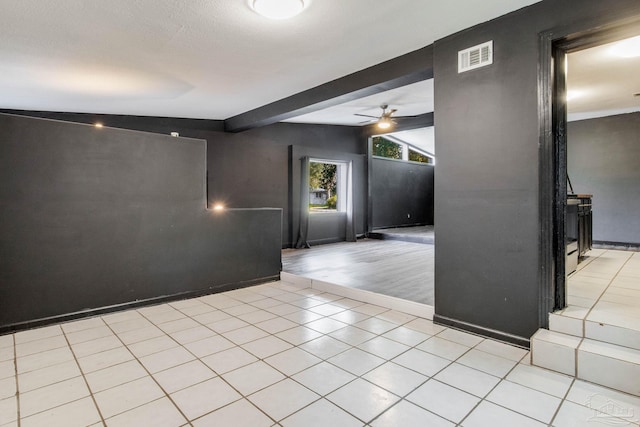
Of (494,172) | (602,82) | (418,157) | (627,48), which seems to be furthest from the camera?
(418,157)

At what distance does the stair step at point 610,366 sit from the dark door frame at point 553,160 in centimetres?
36

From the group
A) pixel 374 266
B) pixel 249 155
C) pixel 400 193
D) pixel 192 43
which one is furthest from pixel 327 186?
pixel 192 43

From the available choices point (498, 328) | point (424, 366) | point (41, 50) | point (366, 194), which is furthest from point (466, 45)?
point (366, 194)

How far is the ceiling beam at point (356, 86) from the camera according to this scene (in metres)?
3.42

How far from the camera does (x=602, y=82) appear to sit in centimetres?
464

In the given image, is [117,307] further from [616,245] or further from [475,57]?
[616,245]

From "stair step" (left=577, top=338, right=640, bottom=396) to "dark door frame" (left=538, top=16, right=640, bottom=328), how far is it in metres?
0.36

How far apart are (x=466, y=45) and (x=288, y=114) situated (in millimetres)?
2857

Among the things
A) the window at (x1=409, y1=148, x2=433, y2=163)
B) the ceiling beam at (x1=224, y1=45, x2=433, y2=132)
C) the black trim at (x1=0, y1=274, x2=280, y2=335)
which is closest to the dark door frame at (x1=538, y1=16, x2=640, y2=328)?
the ceiling beam at (x1=224, y1=45, x2=433, y2=132)

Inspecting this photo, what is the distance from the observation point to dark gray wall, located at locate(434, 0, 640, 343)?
2.56m

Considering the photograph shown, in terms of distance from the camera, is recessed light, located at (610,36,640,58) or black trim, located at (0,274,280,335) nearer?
black trim, located at (0,274,280,335)

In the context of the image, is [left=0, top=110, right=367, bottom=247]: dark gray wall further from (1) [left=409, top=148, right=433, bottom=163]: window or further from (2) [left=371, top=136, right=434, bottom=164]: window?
(1) [left=409, top=148, right=433, bottom=163]: window

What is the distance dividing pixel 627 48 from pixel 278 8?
12.4 feet

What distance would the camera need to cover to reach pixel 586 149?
22.0 ft
